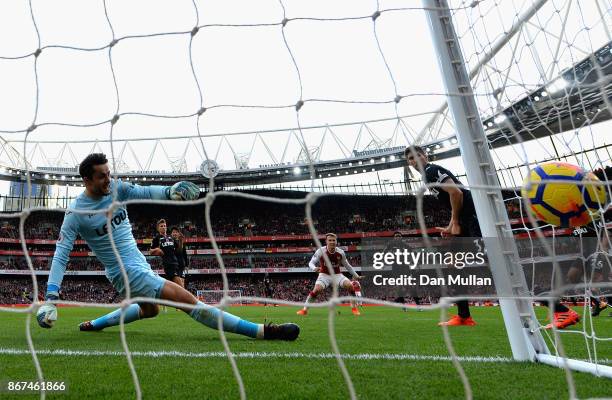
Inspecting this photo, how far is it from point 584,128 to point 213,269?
27553 millimetres

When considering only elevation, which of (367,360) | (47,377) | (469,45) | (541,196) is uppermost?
(469,45)

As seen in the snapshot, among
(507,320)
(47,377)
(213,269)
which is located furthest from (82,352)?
(213,269)

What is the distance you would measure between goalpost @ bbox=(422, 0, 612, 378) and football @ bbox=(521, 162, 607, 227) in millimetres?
239

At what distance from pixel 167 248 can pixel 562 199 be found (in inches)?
294

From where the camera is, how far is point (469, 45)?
367cm

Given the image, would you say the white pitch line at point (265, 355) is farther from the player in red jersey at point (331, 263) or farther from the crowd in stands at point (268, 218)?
the crowd in stands at point (268, 218)

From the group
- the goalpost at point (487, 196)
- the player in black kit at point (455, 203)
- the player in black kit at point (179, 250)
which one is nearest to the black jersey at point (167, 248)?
the player in black kit at point (179, 250)

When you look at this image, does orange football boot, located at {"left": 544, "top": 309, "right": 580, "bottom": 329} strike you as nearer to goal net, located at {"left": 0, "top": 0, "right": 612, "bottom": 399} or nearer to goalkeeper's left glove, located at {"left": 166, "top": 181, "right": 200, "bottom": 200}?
goal net, located at {"left": 0, "top": 0, "right": 612, "bottom": 399}

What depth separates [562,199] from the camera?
2840 millimetres

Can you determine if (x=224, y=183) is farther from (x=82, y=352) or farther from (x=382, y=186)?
(x=82, y=352)

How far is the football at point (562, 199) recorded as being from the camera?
275 centimetres

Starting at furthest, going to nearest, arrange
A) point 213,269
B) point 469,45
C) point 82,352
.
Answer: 1. point 213,269
2. point 469,45
3. point 82,352

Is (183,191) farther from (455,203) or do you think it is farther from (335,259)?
(335,259)

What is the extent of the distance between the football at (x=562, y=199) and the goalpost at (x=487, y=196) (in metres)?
0.24
